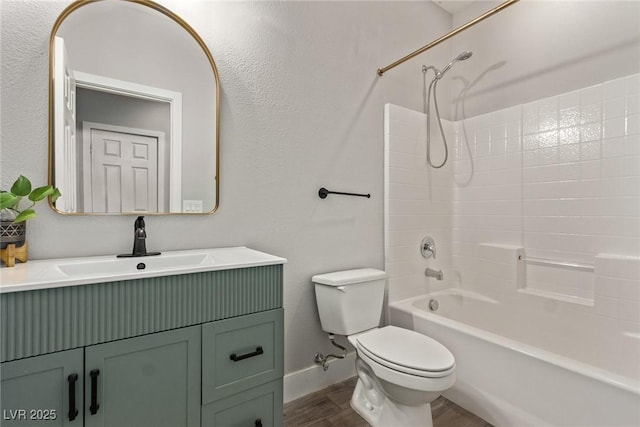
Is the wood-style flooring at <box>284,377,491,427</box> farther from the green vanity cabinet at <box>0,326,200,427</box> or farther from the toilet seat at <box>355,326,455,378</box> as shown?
the green vanity cabinet at <box>0,326,200,427</box>

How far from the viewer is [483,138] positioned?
8.10ft

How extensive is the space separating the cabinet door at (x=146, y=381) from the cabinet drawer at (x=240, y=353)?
0.04 meters

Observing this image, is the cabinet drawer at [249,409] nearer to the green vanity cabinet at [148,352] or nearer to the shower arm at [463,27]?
the green vanity cabinet at [148,352]

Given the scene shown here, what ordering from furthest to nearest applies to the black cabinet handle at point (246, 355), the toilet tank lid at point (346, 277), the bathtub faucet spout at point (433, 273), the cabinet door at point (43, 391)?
the bathtub faucet spout at point (433, 273) → the toilet tank lid at point (346, 277) → the black cabinet handle at point (246, 355) → the cabinet door at point (43, 391)

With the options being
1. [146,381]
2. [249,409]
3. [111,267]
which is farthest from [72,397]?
[249,409]

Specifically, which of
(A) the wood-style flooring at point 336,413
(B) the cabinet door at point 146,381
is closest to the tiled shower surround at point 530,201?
(A) the wood-style flooring at point 336,413

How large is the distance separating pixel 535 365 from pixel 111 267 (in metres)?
1.89

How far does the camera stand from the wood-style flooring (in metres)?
1.62

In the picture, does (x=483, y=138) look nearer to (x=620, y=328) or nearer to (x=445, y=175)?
(x=445, y=175)

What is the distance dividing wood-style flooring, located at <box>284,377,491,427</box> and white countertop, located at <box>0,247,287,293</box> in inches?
36.8

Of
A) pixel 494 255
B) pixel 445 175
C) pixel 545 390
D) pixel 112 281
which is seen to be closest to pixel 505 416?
pixel 545 390

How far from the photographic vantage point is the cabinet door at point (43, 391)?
847 millimetres

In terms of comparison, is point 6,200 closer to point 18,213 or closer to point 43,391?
point 18,213

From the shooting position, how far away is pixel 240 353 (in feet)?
3.98
